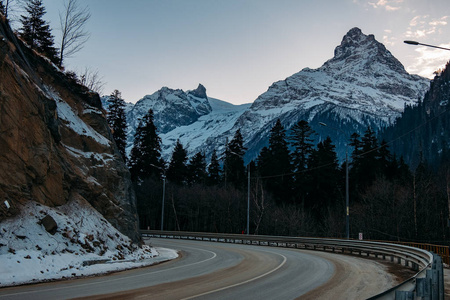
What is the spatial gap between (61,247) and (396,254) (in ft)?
49.2

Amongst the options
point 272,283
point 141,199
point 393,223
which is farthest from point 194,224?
point 272,283

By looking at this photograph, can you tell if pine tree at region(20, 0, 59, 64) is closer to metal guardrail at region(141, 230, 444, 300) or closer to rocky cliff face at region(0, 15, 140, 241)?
rocky cliff face at region(0, 15, 140, 241)

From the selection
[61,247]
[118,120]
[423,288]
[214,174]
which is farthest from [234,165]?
[423,288]

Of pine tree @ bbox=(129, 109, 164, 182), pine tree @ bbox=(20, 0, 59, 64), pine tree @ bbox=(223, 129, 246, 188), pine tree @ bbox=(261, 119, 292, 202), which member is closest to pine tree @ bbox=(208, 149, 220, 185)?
pine tree @ bbox=(223, 129, 246, 188)

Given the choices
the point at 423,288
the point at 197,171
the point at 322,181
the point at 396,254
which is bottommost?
the point at 396,254

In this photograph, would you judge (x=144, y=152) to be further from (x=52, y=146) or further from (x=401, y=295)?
(x=401, y=295)

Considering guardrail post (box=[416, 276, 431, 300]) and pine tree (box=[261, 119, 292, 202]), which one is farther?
pine tree (box=[261, 119, 292, 202])

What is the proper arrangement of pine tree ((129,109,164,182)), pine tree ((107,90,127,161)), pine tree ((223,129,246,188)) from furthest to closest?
1. pine tree ((223,129,246,188))
2. pine tree ((129,109,164,182))
3. pine tree ((107,90,127,161))

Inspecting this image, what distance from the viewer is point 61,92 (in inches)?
1023

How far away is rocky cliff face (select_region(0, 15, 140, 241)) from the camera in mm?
15578

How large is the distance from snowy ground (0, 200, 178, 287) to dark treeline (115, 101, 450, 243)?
3188 centimetres

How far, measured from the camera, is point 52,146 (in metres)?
18.5

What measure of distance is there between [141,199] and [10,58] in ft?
185

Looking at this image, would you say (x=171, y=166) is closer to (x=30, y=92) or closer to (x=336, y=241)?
(x=336, y=241)
